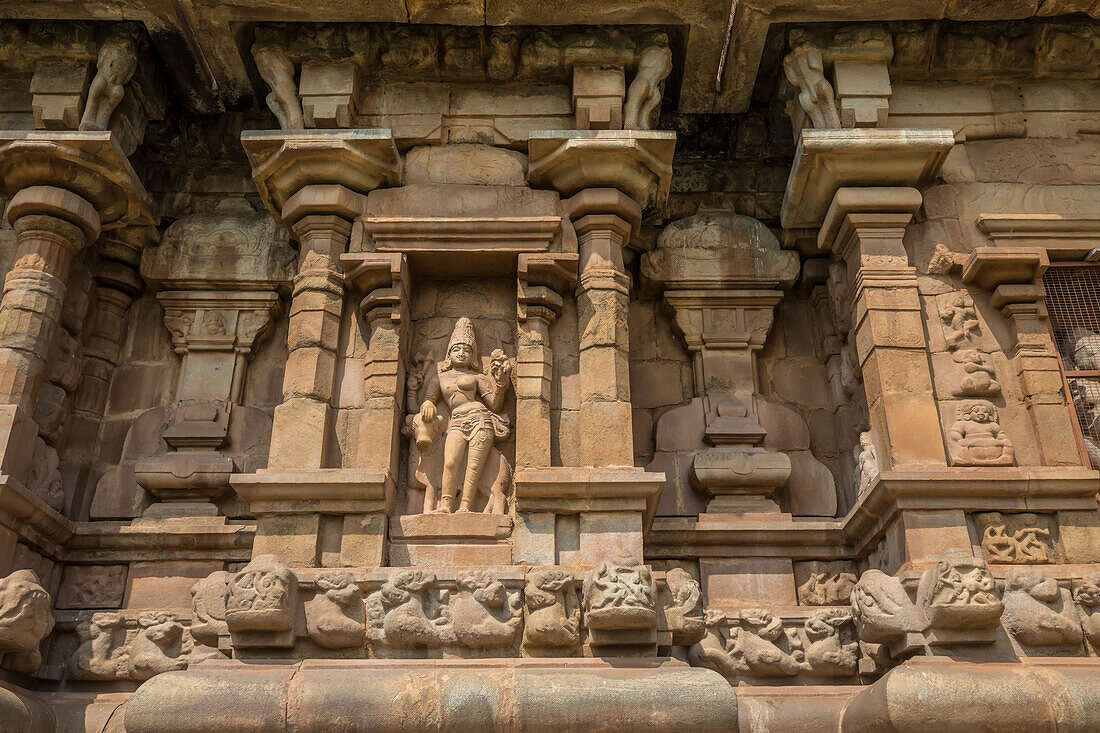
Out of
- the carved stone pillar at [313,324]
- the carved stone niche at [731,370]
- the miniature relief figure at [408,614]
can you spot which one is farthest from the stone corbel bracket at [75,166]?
the carved stone niche at [731,370]

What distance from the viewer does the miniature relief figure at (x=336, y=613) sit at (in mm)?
5363

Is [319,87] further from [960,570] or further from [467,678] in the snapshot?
[960,570]

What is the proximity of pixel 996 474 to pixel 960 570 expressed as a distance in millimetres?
827

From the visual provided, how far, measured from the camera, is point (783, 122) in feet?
25.9

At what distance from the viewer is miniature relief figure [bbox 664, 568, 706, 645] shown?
18.7 feet

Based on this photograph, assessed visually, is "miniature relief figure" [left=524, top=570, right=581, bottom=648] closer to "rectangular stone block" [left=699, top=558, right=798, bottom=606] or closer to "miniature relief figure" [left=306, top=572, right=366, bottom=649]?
"miniature relief figure" [left=306, top=572, right=366, bottom=649]

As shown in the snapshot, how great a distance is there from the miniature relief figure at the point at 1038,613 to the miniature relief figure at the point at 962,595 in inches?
8.4

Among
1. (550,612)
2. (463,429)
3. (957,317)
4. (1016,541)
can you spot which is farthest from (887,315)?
(550,612)

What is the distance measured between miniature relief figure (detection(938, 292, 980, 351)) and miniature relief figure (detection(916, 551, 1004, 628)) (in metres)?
1.75

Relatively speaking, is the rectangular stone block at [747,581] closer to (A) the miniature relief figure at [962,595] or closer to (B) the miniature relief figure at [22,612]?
(A) the miniature relief figure at [962,595]

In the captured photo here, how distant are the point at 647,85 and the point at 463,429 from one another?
2861 mm

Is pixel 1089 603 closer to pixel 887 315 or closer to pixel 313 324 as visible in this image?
pixel 887 315

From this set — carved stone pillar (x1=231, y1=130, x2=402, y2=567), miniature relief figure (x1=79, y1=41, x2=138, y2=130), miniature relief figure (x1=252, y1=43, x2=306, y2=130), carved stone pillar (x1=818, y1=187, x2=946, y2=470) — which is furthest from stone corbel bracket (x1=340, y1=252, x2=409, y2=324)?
carved stone pillar (x1=818, y1=187, x2=946, y2=470)

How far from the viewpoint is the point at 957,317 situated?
6570mm
